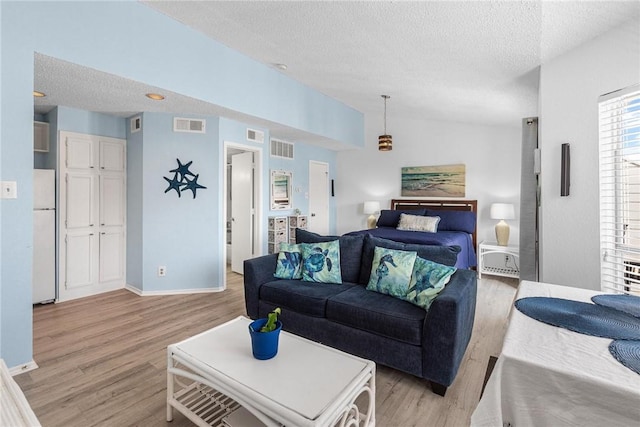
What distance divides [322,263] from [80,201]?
3.19m

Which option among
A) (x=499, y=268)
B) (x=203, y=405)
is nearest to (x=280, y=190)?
(x=499, y=268)

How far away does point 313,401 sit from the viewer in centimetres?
129

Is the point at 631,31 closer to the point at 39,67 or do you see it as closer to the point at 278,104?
the point at 278,104

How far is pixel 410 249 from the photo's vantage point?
2635 mm

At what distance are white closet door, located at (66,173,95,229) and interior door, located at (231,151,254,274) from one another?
196 cm

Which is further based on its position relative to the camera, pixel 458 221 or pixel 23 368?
pixel 458 221

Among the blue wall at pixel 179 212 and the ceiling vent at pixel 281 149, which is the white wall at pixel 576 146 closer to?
the blue wall at pixel 179 212

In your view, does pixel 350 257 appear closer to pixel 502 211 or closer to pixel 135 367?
pixel 135 367

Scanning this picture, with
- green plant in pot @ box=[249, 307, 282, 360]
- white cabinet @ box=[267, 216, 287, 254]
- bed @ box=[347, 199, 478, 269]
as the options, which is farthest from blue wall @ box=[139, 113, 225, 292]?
green plant in pot @ box=[249, 307, 282, 360]

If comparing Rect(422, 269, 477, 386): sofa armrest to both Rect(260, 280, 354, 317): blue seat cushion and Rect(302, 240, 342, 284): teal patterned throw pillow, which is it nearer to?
Rect(260, 280, 354, 317): blue seat cushion

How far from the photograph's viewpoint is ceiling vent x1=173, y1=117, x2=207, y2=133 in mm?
3939

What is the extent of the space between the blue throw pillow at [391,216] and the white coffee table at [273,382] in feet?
13.1

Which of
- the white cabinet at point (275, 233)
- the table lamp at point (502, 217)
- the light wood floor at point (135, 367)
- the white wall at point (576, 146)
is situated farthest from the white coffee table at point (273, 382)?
the table lamp at point (502, 217)

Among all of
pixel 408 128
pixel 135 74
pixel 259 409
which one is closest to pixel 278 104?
pixel 135 74
